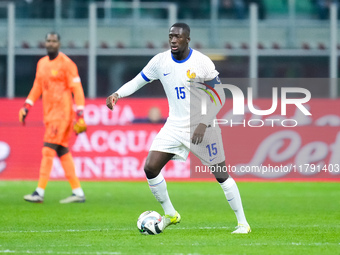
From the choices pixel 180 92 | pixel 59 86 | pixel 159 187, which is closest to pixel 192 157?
pixel 59 86

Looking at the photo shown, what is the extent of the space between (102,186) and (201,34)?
613 centimetres

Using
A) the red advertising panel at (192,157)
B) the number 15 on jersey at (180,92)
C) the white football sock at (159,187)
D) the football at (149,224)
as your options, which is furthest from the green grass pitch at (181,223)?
the number 15 on jersey at (180,92)

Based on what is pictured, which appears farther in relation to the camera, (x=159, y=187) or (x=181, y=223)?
(x=181, y=223)

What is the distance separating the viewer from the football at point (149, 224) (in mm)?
8070

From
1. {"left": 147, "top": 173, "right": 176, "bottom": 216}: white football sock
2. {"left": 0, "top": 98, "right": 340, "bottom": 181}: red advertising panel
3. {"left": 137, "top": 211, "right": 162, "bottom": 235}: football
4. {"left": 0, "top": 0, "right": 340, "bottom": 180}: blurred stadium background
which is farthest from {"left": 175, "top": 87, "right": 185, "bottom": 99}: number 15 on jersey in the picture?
{"left": 0, "top": 0, "right": 340, "bottom": 180}: blurred stadium background

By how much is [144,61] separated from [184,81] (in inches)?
455

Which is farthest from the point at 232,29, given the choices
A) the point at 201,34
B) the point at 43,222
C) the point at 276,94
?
the point at 43,222

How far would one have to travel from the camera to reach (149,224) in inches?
318

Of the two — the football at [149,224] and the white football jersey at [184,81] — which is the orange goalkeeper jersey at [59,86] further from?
the football at [149,224]

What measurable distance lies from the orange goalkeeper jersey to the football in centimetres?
387

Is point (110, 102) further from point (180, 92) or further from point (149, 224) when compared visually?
point (149, 224)

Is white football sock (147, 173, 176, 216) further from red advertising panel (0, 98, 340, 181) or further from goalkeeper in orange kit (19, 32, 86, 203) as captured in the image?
red advertising panel (0, 98, 340, 181)

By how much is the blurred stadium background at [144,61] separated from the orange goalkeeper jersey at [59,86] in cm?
451

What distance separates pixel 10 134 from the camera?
53.6ft
